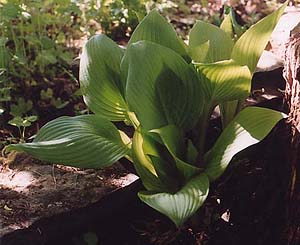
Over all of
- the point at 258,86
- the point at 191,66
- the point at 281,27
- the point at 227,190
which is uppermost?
the point at 191,66

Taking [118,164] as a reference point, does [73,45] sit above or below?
above

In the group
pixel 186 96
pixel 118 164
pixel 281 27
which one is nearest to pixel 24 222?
pixel 118 164

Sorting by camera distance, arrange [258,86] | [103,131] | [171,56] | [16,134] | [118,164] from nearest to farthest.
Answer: [171,56] < [103,131] < [118,164] < [16,134] < [258,86]

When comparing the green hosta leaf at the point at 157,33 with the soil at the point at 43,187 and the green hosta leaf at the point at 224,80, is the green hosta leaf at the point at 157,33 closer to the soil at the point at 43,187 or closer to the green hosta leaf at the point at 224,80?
the green hosta leaf at the point at 224,80

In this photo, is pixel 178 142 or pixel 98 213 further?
pixel 98 213

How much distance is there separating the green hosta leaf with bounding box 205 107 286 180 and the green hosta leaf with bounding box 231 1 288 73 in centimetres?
12

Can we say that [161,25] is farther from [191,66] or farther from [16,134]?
[16,134]

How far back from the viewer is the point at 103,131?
4.05 feet

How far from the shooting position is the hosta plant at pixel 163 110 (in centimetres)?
112

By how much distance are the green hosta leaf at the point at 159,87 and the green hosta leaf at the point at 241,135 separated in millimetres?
88

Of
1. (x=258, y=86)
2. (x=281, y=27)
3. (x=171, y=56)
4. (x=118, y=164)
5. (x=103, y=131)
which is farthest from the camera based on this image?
(x=281, y=27)

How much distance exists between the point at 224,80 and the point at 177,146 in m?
0.19

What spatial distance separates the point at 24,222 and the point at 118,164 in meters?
0.31

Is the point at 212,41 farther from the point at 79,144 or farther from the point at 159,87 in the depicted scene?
the point at 79,144
